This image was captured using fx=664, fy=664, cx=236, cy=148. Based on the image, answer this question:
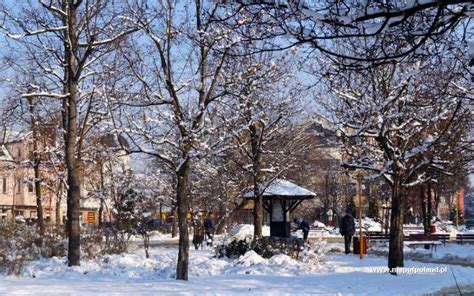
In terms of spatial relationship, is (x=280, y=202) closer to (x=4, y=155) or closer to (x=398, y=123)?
(x=398, y=123)

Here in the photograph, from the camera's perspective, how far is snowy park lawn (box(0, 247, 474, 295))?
448 inches

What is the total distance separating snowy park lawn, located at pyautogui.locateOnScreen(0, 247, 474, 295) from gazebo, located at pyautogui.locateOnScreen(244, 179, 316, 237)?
8.26 ft

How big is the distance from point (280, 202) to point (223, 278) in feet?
29.9

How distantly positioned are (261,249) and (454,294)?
8143 mm

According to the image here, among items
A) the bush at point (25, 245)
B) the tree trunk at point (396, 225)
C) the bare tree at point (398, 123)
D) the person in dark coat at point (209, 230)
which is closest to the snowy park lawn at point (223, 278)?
the bush at point (25, 245)

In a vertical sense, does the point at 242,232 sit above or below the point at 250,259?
above

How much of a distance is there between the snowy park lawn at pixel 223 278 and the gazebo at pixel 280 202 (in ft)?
8.26

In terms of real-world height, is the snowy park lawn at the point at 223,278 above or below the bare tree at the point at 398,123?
below

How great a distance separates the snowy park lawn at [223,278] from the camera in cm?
1138

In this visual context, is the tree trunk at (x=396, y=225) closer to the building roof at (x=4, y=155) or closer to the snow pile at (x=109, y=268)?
the snow pile at (x=109, y=268)

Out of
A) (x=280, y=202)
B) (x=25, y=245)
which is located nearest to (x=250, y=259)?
(x=280, y=202)

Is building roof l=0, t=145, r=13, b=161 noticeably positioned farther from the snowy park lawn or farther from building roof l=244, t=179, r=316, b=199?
the snowy park lawn

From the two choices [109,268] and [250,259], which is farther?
[250,259]

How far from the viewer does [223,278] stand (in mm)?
15102
